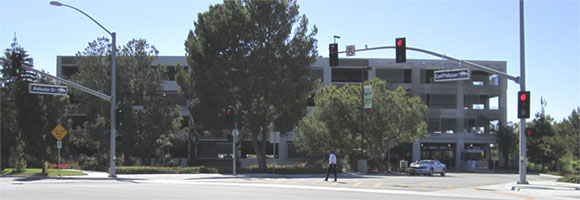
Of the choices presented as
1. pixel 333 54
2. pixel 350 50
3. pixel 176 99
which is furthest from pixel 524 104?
pixel 176 99

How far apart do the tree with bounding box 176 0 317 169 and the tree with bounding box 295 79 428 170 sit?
15.3ft

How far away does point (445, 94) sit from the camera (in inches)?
2429

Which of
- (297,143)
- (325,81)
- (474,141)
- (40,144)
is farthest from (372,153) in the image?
(40,144)

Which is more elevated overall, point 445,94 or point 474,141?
point 445,94

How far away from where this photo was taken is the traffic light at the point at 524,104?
77.5ft

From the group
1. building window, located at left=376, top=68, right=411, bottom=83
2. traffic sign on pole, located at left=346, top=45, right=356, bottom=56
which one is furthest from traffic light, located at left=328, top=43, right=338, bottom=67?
building window, located at left=376, top=68, right=411, bottom=83

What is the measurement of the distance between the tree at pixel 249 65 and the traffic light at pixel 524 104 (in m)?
16.9

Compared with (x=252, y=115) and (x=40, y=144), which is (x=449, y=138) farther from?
(x=40, y=144)

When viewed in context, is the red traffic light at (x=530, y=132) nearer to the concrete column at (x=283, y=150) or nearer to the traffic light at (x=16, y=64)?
the traffic light at (x=16, y=64)

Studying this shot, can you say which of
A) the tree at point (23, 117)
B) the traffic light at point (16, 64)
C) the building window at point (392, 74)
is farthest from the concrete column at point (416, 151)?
the traffic light at point (16, 64)

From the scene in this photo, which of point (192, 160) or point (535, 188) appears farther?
point (192, 160)

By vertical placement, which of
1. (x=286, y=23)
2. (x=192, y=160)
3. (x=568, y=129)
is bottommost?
(x=192, y=160)

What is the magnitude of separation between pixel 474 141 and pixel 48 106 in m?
43.6

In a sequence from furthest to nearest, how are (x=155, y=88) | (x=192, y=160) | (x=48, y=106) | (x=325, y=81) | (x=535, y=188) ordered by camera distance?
(x=325, y=81) < (x=192, y=160) < (x=155, y=88) < (x=48, y=106) < (x=535, y=188)
